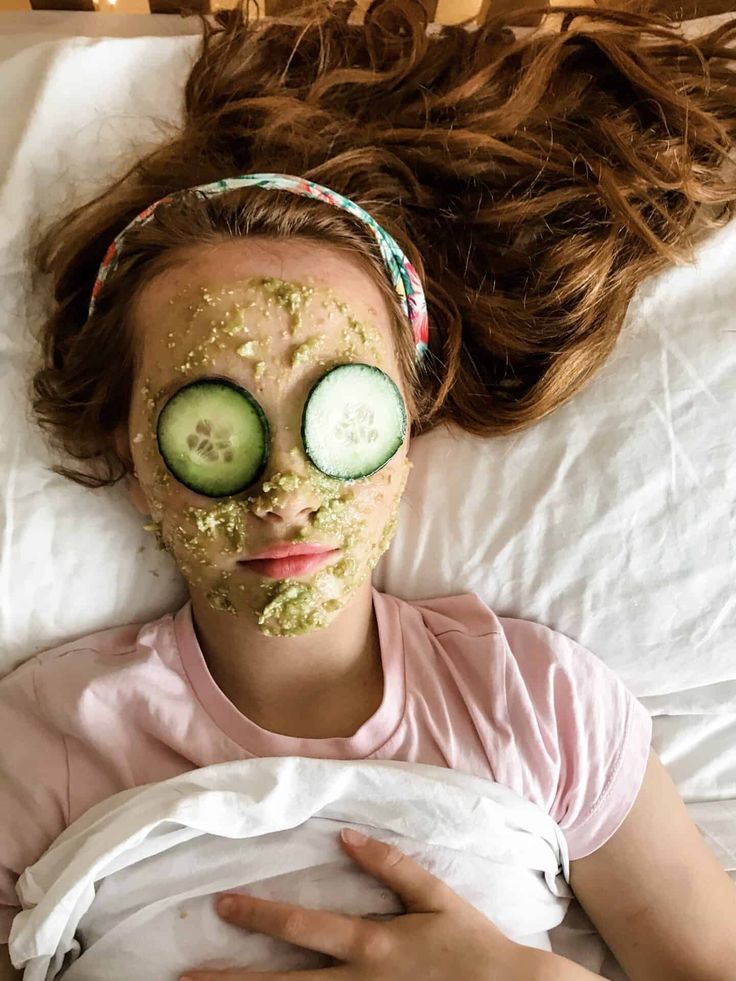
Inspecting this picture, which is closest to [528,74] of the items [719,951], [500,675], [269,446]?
[269,446]

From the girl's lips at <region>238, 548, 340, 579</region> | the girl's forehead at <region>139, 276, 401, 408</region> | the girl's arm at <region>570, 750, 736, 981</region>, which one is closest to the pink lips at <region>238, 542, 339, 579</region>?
the girl's lips at <region>238, 548, 340, 579</region>

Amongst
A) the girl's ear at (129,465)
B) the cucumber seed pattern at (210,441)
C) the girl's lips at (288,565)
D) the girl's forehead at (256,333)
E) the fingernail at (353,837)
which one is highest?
the girl's forehead at (256,333)

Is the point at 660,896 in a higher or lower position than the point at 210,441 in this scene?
lower

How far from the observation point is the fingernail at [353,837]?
2.67 feet

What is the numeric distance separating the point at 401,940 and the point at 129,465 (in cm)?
54

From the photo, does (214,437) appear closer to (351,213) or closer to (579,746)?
(351,213)

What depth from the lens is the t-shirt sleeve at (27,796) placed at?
2.79 ft

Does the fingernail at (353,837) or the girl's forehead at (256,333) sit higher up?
the girl's forehead at (256,333)

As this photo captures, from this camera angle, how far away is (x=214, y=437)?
75 cm

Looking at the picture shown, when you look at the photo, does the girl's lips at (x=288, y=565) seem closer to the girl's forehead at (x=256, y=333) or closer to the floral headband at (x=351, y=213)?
the girl's forehead at (x=256, y=333)

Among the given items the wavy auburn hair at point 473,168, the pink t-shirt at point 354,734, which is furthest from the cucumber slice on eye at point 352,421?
the pink t-shirt at point 354,734

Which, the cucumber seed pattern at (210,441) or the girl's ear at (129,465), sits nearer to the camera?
the cucumber seed pattern at (210,441)

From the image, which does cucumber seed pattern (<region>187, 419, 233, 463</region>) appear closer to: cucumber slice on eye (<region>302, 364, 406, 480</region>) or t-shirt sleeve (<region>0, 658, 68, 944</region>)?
cucumber slice on eye (<region>302, 364, 406, 480</region>)

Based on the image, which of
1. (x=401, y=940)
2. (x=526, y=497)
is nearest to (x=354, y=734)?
(x=401, y=940)
